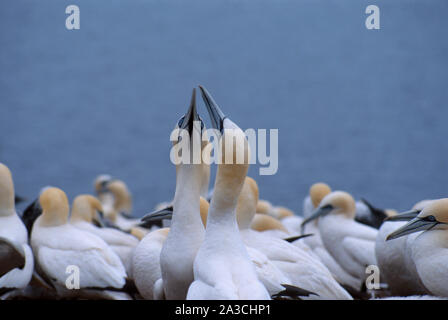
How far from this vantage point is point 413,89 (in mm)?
15750

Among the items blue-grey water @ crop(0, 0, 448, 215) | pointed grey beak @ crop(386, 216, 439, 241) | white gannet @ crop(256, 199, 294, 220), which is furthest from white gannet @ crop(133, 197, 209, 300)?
blue-grey water @ crop(0, 0, 448, 215)

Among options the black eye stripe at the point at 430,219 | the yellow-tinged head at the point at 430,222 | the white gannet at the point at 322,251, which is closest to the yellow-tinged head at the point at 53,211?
the white gannet at the point at 322,251

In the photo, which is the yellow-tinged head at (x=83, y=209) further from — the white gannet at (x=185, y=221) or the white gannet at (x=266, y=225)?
the white gannet at (x=185, y=221)

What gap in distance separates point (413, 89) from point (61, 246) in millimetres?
12759

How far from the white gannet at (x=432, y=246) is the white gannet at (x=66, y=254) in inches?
94.3

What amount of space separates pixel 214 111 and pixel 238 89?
994 centimetres

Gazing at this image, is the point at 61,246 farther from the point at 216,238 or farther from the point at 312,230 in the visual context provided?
the point at 312,230

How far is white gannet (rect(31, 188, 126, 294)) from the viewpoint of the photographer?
496 centimetres

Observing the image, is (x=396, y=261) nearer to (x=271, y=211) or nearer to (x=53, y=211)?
(x=53, y=211)

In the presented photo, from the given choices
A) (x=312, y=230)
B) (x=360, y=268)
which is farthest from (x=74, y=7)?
(x=312, y=230)

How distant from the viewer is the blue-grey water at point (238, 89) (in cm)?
1155

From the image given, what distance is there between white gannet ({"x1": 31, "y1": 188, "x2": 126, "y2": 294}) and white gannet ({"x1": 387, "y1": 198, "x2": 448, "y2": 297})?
2396mm

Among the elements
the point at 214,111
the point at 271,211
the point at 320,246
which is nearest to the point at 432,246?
the point at 214,111
